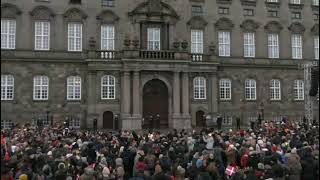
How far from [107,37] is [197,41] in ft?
33.8

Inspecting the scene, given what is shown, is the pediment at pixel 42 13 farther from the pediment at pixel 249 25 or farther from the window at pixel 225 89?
the pediment at pixel 249 25

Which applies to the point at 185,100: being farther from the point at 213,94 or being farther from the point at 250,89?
the point at 250,89

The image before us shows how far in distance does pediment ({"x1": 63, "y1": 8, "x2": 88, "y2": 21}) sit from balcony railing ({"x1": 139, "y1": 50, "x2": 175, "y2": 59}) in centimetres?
737

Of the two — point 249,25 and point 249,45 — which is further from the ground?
point 249,25

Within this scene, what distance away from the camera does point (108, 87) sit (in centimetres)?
4538

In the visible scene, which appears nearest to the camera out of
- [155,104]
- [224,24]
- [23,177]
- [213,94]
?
[23,177]

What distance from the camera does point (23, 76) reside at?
4359cm

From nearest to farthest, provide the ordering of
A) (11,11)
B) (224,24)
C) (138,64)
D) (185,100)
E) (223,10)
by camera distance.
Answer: (11,11)
(138,64)
(185,100)
(224,24)
(223,10)

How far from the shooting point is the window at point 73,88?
44.8 m

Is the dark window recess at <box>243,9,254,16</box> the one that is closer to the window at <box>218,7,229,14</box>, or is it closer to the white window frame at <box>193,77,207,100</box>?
the window at <box>218,7,229,14</box>

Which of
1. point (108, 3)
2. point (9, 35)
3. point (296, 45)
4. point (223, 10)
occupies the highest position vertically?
point (223, 10)

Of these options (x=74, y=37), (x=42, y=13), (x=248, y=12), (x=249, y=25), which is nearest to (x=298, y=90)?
(x=249, y=25)

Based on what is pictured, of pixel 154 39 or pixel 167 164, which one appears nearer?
pixel 167 164

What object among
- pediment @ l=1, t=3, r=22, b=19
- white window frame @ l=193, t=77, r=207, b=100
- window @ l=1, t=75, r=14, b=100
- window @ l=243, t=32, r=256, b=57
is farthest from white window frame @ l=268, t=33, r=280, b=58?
window @ l=1, t=75, r=14, b=100
